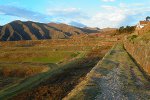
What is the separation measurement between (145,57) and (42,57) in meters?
69.5

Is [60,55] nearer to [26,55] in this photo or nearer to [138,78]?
[26,55]

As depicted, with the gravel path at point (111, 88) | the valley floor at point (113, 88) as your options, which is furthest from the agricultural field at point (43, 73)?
the gravel path at point (111, 88)

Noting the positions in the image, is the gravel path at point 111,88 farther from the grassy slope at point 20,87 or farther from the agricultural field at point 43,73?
the grassy slope at point 20,87

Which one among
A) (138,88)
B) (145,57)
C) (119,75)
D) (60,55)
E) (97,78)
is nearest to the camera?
(138,88)

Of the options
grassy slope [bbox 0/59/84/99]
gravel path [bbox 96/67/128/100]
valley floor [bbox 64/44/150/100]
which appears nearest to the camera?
gravel path [bbox 96/67/128/100]

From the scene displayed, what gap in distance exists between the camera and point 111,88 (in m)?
26.8

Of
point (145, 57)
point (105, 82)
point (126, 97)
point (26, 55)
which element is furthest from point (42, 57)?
point (126, 97)

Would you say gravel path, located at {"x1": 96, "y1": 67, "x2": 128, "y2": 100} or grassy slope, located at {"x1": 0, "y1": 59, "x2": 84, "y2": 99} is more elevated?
gravel path, located at {"x1": 96, "y1": 67, "x2": 128, "y2": 100}

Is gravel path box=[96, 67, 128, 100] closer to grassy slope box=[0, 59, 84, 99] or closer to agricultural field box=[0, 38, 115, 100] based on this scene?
agricultural field box=[0, 38, 115, 100]

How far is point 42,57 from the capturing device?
107m

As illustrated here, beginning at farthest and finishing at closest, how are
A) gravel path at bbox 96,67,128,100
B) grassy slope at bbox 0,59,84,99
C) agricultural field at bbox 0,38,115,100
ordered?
1. grassy slope at bbox 0,59,84,99
2. agricultural field at bbox 0,38,115,100
3. gravel path at bbox 96,67,128,100

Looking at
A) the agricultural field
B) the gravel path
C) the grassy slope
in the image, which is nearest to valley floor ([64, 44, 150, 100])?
the gravel path

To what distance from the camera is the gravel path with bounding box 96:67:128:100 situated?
23.1 m

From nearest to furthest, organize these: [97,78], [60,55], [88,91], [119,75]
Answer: [88,91] → [97,78] → [119,75] → [60,55]
